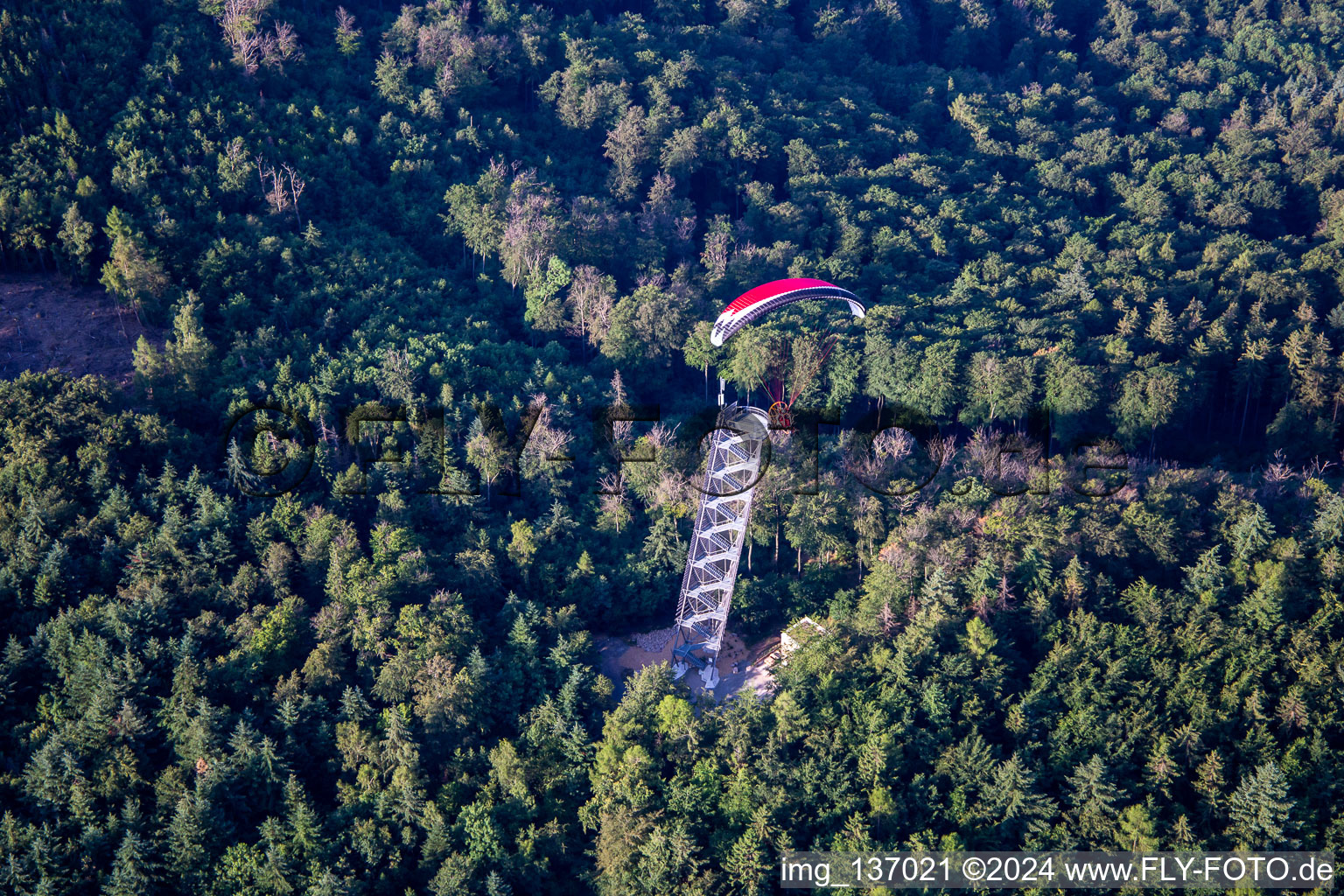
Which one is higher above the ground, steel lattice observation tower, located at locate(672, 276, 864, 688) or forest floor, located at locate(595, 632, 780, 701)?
steel lattice observation tower, located at locate(672, 276, 864, 688)

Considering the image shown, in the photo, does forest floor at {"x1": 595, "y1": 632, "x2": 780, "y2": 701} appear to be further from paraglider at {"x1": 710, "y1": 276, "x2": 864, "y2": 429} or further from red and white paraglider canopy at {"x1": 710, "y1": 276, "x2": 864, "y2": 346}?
red and white paraglider canopy at {"x1": 710, "y1": 276, "x2": 864, "y2": 346}

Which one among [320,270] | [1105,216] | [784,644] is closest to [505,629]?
[784,644]

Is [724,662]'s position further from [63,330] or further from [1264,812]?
[63,330]

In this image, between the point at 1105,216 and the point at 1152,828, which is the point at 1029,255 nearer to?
the point at 1105,216

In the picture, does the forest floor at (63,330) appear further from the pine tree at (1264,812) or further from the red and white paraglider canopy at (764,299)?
the pine tree at (1264,812)

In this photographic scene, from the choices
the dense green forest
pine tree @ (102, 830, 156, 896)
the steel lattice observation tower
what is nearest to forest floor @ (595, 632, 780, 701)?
the steel lattice observation tower

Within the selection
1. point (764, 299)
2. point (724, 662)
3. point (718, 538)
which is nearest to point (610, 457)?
point (718, 538)
